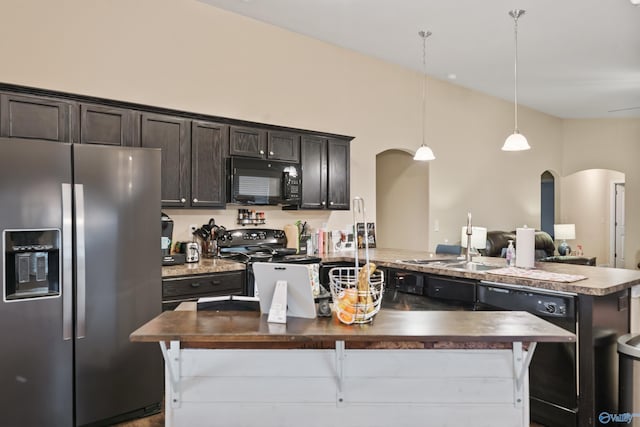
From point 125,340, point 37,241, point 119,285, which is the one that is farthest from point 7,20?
point 125,340

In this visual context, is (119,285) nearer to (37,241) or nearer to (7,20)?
(37,241)

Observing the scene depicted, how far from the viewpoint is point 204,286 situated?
3369 millimetres

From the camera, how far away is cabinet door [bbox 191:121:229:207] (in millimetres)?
3773

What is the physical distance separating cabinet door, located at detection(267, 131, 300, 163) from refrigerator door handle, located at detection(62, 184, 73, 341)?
2001 mm

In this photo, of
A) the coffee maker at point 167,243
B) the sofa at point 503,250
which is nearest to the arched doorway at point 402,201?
the sofa at point 503,250

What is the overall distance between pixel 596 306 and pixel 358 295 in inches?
66.4

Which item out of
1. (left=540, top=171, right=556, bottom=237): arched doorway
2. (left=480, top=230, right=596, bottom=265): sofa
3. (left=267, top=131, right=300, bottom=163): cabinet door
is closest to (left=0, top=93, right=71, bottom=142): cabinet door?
(left=267, top=131, right=300, bottom=163): cabinet door

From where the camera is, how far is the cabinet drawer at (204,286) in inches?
126

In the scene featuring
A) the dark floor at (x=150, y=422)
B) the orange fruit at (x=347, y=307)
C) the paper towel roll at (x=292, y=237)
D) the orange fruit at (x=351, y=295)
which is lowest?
the dark floor at (x=150, y=422)

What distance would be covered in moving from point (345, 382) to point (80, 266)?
1.81 metres

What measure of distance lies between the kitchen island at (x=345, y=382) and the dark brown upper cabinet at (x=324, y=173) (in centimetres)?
285

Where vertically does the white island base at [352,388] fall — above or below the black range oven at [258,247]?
below

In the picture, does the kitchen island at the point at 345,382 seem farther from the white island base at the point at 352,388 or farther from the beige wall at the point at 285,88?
the beige wall at the point at 285,88

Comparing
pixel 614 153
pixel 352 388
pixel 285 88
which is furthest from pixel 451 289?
pixel 614 153
